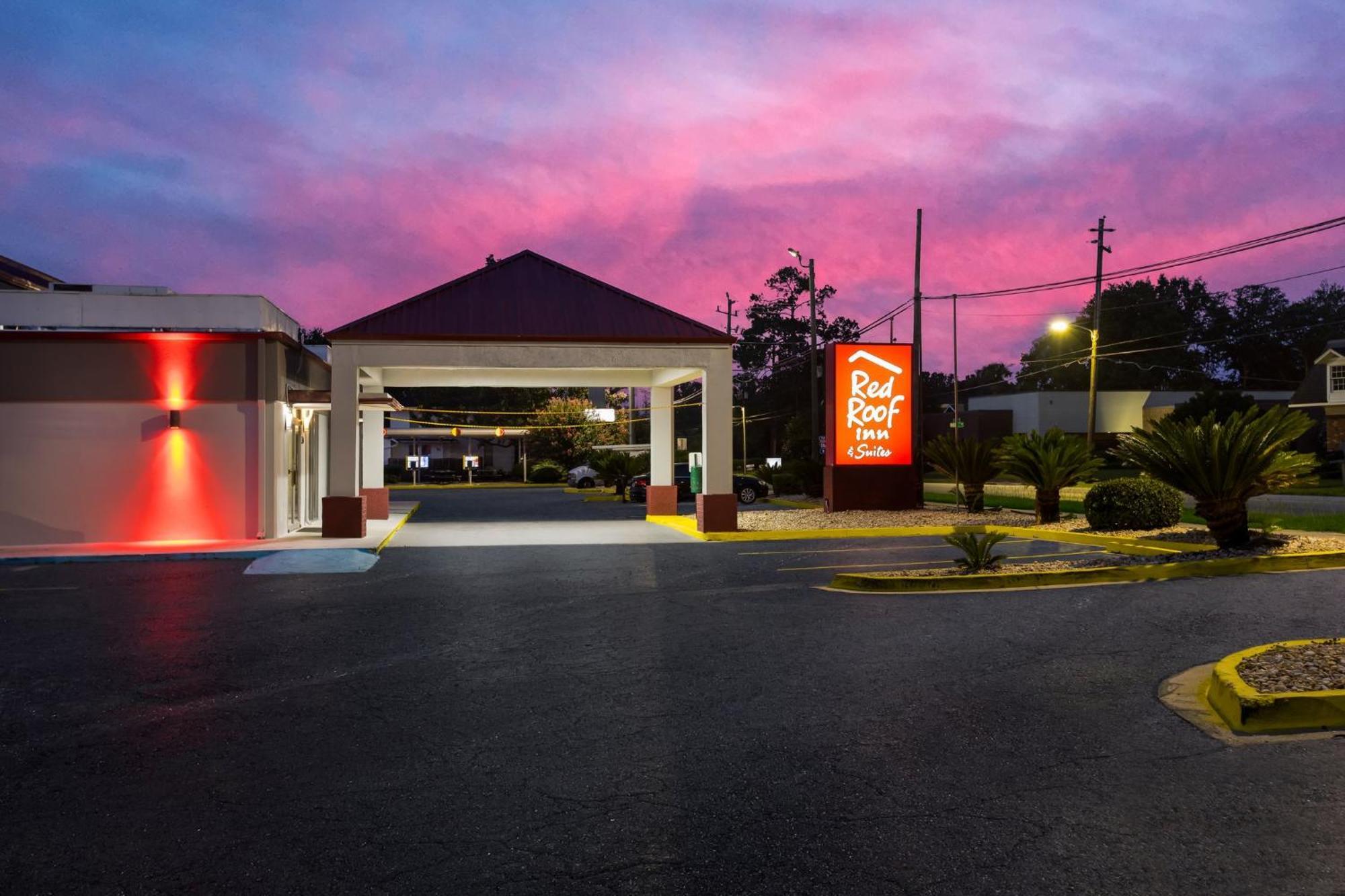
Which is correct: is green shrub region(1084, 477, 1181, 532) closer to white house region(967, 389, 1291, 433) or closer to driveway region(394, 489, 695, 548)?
driveway region(394, 489, 695, 548)

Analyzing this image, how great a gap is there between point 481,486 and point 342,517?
3690 centimetres

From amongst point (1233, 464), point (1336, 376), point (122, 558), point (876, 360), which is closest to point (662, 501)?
point (876, 360)

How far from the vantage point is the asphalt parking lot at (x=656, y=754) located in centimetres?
452

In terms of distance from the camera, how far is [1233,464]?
15.7 m

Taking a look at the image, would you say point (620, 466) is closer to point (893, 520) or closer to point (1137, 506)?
point (893, 520)

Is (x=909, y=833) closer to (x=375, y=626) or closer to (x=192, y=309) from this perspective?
(x=375, y=626)

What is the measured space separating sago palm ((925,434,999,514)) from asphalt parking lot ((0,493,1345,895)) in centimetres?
1499

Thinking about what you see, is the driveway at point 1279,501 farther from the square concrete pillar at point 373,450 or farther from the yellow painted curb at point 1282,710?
the square concrete pillar at point 373,450

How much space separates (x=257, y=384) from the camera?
21891 millimetres

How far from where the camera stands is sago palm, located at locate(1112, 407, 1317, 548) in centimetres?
1578

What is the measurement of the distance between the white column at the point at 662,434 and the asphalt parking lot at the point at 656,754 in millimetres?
18051

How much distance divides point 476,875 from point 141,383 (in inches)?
794

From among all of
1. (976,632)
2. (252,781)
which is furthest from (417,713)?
(976,632)

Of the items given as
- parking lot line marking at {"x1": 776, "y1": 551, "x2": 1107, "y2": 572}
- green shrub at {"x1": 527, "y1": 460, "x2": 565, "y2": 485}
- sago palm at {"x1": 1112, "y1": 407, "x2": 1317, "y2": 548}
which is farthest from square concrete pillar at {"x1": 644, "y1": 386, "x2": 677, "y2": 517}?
green shrub at {"x1": 527, "y1": 460, "x2": 565, "y2": 485}
